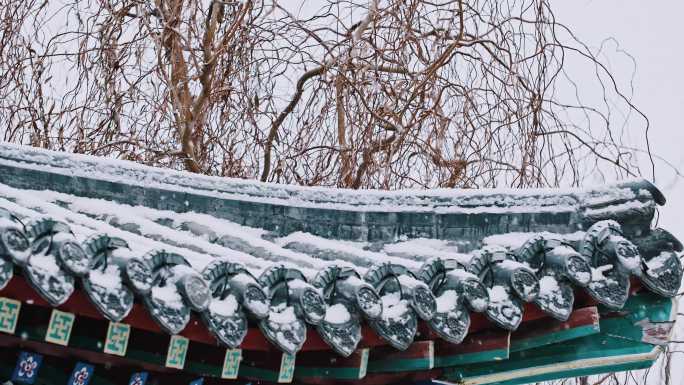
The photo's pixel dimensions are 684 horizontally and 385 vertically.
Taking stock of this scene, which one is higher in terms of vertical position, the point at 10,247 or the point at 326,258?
the point at 326,258

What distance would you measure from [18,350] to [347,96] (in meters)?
4.23

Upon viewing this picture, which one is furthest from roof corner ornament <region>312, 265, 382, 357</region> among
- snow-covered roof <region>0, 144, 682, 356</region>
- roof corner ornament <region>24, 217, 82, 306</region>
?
roof corner ornament <region>24, 217, 82, 306</region>

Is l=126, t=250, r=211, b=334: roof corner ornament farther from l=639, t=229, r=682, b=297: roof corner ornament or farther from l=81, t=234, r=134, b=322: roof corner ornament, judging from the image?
l=639, t=229, r=682, b=297: roof corner ornament

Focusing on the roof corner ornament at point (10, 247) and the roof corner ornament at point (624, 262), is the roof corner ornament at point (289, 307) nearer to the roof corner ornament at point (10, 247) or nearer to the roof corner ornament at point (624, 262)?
the roof corner ornament at point (10, 247)

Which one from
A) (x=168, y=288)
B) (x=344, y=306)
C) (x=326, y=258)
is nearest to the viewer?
(x=168, y=288)

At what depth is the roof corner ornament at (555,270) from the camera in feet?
9.64

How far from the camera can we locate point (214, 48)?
6500 mm

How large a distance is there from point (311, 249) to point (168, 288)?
1.41 m

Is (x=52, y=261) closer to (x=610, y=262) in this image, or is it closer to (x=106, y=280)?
(x=106, y=280)

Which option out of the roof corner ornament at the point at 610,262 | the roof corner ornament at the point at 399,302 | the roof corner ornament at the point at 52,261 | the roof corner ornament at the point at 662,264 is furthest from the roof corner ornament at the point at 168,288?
the roof corner ornament at the point at 662,264

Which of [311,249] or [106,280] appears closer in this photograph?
[106,280]

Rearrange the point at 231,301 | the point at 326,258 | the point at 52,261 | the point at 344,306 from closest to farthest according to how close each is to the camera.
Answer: the point at 52,261 < the point at 231,301 < the point at 344,306 < the point at 326,258

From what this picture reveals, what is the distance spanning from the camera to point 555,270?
3018 millimetres

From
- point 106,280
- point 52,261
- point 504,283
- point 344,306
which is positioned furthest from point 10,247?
point 504,283
